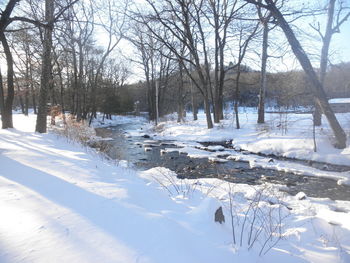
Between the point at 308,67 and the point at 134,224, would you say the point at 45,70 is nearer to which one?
the point at 134,224

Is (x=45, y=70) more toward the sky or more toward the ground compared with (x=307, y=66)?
more toward the sky

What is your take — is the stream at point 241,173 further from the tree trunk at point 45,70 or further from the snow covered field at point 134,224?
the tree trunk at point 45,70

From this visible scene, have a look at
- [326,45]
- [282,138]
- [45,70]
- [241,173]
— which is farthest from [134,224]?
[326,45]

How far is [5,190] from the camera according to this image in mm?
3551

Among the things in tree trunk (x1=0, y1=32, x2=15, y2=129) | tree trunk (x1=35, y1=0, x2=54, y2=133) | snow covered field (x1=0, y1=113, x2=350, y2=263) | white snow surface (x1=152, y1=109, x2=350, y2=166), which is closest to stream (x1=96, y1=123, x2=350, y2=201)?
white snow surface (x1=152, y1=109, x2=350, y2=166)

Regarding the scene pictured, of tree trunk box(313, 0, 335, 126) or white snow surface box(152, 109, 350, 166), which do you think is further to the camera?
tree trunk box(313, 0, 335, 126)

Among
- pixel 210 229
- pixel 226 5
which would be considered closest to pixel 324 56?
pixel 226 5

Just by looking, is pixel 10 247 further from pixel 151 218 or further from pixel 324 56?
pixel 324 56

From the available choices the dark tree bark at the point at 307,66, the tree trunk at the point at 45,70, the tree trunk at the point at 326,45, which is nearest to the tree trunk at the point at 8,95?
the tree trunk at the point at 45,70

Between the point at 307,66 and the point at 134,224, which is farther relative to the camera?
the point at 307,66

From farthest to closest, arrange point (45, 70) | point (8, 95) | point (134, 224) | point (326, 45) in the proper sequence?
point (8, 95) → point (326, 45) → point (45, 70) → point (134, 224)

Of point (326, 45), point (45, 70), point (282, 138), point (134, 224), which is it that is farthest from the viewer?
point (282, 138)

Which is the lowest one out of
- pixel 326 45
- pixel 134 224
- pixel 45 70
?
pixel 134 224

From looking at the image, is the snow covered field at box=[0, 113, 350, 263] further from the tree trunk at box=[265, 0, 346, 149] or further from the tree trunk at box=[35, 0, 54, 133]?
the tree trunk at box=[35, 0, 54, 133]
